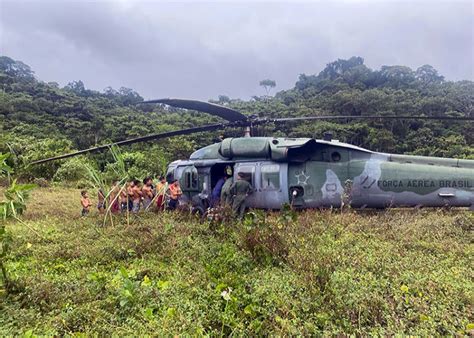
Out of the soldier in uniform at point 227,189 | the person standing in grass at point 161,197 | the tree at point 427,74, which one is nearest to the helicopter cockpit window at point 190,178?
the person standing in grass at point 161,197

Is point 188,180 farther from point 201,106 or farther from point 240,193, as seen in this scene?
point 201,106

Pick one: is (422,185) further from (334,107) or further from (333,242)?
(334,107)

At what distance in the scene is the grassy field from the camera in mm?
3035

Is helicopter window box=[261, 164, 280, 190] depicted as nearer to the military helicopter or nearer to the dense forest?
the military helicopter

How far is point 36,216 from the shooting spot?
29.6ft

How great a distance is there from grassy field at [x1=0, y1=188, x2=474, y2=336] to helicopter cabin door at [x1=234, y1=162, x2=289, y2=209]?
1909 millimetres

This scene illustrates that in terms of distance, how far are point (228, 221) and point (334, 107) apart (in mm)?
43992

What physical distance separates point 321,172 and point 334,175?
0.30 meters

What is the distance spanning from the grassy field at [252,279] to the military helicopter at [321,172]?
1250mm

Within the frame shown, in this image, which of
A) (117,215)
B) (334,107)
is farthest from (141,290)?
(334,107)

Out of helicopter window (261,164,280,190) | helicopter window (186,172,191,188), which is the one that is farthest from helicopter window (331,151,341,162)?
helicopter window (186,172,191,188)

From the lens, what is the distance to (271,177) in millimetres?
8445

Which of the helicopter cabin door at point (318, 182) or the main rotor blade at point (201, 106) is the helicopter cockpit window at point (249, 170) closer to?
the helicopter cabin door at point (318, 182)

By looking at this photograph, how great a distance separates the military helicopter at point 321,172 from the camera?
7.52 metres
